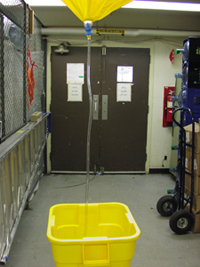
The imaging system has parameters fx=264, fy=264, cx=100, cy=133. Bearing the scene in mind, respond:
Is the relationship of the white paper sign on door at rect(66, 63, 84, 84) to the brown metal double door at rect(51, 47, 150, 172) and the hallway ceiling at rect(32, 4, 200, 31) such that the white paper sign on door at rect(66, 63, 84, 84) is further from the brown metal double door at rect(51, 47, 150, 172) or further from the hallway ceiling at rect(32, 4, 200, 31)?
the hallway ceiling at rect(32, 4, 200, 31)

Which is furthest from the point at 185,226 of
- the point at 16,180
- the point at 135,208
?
the point at 16,180

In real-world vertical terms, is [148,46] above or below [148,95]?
above

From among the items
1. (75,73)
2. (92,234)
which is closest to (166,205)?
(92,234)

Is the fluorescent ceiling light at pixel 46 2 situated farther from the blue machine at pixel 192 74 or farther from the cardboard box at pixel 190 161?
the cardboard box at pixel 190 161

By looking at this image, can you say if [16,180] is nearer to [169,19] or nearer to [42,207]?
[42,207]

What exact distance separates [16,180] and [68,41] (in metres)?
2.81

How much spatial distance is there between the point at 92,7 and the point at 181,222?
2.31 meters

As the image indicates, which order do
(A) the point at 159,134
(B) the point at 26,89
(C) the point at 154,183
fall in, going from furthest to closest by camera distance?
(A) the point at 159,134, (C) the point at 154,183, (B) the point at 26,89

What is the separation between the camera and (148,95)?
445 centimetres

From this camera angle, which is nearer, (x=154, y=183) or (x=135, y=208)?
(x=135, y=208)

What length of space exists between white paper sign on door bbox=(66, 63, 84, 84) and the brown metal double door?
0.07 meters

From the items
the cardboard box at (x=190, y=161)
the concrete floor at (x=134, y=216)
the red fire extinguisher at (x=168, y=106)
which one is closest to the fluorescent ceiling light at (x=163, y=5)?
the red fire extinguisher at (x=168, y=106)

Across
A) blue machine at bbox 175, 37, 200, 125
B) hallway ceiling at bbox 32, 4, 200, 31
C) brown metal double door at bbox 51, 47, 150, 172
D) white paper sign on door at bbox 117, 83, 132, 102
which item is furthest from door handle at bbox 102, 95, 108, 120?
blue machine at bbox 175, 37, 200, 125

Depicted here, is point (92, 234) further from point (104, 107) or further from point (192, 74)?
point (104, 107)
